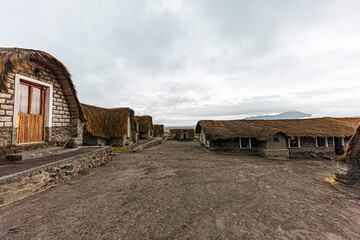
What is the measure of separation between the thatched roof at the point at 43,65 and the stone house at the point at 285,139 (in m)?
12.7

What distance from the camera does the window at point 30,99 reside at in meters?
6.44

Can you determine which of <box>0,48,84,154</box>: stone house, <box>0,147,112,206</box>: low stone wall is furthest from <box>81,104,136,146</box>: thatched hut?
<box>0,147,112,206</box>: low stone wall

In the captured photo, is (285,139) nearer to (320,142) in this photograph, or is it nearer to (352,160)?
(320,142)

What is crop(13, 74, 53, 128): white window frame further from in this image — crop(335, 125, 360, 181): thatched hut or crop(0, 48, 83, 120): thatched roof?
crop(335, 125, 360, 181): thatched hut

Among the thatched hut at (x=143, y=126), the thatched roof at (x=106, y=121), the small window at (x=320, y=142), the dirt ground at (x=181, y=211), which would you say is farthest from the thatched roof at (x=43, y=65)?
the small window at (x=320, y=142)

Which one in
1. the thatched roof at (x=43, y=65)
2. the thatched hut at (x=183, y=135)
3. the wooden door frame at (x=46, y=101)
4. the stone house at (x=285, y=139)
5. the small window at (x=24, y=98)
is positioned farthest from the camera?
the thatched hut at (x=183, y=135)

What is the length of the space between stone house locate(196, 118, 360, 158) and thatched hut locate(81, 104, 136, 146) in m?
10.3

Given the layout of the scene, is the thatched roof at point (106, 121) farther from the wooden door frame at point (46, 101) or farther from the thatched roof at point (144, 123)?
the thatched roof at point (144, 123)

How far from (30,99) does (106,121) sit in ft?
28.0

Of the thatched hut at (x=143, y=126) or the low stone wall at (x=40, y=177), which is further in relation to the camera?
the thatched hut at (x=143, y=126)

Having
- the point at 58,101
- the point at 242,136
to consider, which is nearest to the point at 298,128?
the point at 242,136

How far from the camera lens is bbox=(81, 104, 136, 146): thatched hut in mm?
13648

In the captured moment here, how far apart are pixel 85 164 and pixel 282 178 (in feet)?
36.3

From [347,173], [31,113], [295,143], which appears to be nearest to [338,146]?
[295,143]
